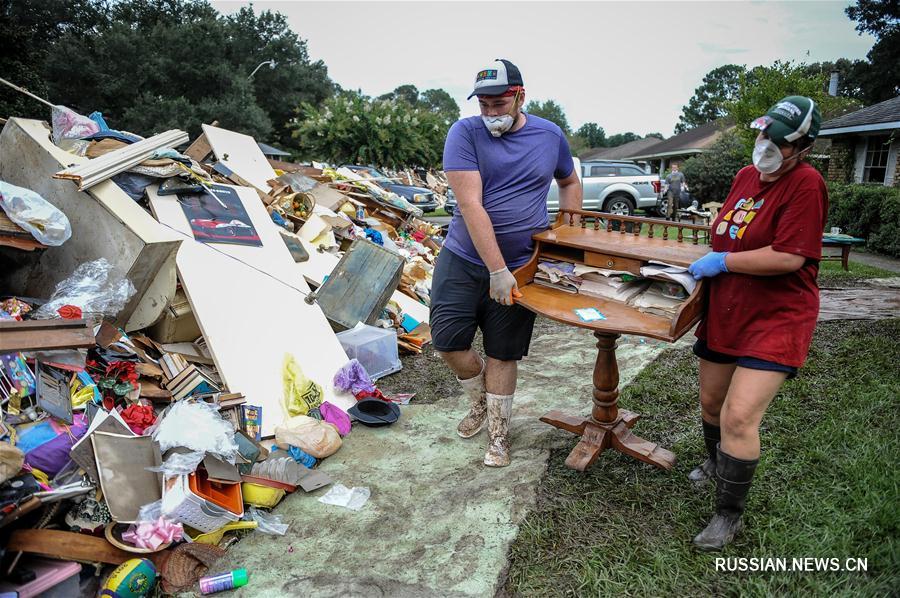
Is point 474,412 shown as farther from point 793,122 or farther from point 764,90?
point 764,90

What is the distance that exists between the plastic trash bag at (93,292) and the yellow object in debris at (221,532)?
1.47 metres

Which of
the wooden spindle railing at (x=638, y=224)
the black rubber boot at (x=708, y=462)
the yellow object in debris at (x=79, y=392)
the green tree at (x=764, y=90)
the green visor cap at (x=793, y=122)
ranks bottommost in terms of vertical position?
the black rubber boot at (x=708, y=462)

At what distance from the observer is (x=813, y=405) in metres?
3.49

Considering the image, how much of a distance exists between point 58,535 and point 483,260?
202 cm

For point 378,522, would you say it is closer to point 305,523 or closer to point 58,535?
point 305,523

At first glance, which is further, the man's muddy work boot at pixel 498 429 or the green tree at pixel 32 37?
the green tree at pixel 32 37

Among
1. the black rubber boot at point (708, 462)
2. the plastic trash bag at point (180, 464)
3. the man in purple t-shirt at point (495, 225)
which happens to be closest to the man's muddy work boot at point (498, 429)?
the man in purple t-shirt at point (495, 225)

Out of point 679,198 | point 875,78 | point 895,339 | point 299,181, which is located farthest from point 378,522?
point 875,78

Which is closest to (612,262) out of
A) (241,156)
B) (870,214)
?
(241,156)

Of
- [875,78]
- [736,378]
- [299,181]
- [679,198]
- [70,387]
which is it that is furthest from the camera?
[875,78]

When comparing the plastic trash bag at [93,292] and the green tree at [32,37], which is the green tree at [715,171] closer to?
the plastic trash bag at [93,292]

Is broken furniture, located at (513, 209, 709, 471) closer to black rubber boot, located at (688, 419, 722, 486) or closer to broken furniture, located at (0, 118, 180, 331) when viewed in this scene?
black rubber boot, located at (688, 419, 722, 486)

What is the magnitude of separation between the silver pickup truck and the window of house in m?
4.49

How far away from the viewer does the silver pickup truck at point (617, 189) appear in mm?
14711
